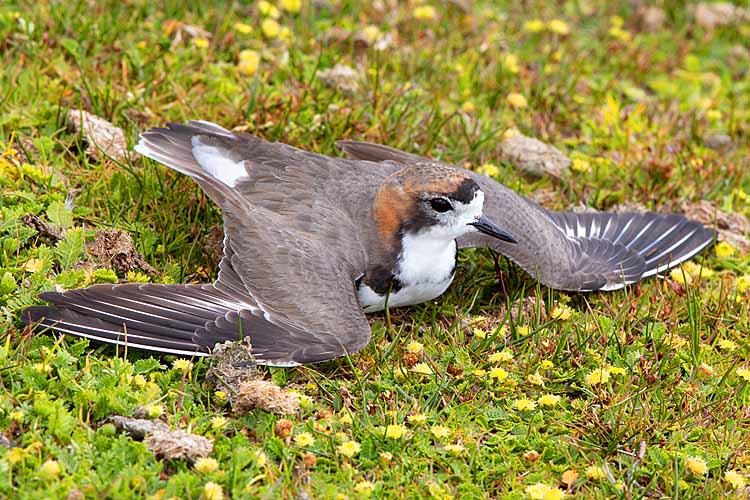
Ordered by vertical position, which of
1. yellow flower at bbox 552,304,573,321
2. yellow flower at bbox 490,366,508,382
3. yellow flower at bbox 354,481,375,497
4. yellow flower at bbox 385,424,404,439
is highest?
yellow flower at bbox 385,424,404,439

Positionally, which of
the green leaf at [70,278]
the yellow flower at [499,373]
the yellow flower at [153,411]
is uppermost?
the green leaf at [70,278]

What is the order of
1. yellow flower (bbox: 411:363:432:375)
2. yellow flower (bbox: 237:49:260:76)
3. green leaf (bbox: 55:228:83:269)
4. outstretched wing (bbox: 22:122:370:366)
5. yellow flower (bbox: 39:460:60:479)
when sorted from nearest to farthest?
yellow flower (bbox: 39:460:60:479)
outstretched wing (bbox: 22:122:370:366)
yellow flower (bbox: 411:363:432:375)
green leaf (bbox: 55:228:83:269)
yellow flower (bbox: 237:49:260:76)

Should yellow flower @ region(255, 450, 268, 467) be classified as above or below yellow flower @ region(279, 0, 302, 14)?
below

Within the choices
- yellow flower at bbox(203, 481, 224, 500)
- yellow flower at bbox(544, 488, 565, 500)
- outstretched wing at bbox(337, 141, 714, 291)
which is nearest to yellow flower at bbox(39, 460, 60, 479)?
yellow flower at bbox(203, 481, 224, 500)

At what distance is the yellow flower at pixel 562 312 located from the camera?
22.5 feet

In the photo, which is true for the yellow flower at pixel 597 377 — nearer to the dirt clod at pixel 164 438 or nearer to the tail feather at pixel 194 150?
the dirt clod at pixel 164 438

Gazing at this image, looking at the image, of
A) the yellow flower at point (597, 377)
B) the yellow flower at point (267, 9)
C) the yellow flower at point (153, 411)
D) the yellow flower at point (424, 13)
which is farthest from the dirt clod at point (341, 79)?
the yellow flower at point (153, 411)

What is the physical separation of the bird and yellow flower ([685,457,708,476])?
6.06 feet

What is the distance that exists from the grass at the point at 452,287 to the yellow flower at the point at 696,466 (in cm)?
3

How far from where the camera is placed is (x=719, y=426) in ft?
20.0

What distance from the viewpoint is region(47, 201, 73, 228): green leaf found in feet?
22.4

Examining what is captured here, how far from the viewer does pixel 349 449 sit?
5336 millimetres

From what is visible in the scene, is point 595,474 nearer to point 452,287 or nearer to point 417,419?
point 417,419

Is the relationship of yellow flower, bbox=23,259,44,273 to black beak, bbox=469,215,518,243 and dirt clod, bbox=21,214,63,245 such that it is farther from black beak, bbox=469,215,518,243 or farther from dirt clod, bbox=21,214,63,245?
black beak, bbox=469,215,518,243
